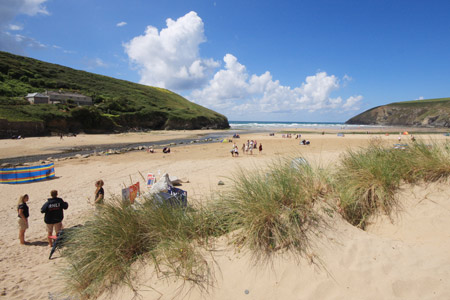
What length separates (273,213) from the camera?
118 inches

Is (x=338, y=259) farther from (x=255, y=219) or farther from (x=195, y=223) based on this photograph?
(x=195, y=223)

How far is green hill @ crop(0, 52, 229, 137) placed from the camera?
39219 mm

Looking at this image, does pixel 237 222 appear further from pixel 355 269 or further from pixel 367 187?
pixel 367 187

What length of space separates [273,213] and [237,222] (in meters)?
0.60

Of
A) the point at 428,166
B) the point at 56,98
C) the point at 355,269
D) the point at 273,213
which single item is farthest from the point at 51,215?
the point at 56,98

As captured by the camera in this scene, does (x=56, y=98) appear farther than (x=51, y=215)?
Yes

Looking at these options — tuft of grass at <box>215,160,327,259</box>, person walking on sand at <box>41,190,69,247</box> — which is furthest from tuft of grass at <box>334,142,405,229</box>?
person walking on sand at <box>41,190,69,247</box>

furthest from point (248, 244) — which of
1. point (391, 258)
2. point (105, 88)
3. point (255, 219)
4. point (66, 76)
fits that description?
point (66, 76)

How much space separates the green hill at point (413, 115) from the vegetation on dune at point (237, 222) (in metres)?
123

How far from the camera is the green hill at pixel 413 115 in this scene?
100 meters

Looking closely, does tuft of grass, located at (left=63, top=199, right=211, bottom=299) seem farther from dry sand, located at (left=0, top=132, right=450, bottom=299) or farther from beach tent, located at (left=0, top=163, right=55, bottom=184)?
beach tent, located at (left=0, top=163, right=55, bottom=184)

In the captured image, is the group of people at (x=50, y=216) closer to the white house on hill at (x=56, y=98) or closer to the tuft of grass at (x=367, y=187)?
the tuft of grass at (x=367, y=187)

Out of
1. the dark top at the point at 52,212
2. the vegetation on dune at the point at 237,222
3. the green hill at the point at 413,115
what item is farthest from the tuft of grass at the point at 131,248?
the green hill at the point at 413,115

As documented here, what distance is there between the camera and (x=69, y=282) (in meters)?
3.15
